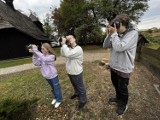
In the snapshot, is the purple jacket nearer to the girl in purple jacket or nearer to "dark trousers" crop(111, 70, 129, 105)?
the girl in purple jacket

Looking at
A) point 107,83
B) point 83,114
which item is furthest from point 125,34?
point 107,83

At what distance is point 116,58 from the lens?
382 centimetres

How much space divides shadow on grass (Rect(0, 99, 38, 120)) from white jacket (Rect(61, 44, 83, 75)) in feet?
4.42

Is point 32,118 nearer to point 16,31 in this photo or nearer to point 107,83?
point 107,83

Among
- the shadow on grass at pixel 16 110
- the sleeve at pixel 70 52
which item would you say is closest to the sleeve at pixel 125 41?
the sleeve at pixel 70 52

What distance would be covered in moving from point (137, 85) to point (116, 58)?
2.39m

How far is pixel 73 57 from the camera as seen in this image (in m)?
3.99

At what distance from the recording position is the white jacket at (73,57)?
12.7 feet

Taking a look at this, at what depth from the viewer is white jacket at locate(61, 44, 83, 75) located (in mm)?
3883

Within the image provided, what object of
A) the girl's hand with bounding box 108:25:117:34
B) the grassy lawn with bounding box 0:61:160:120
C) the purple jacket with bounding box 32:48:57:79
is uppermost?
the girl's hand with bounding box 108:25:117:34

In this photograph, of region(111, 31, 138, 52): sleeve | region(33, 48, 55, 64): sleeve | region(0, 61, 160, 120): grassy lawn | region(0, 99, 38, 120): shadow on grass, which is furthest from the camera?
region(33, 48, 55, 64): sleeve

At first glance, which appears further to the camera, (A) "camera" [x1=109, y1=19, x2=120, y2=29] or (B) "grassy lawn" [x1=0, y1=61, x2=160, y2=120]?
(B) "grassy lawn" [x1=0, y1=61, x2=160, y2=120]

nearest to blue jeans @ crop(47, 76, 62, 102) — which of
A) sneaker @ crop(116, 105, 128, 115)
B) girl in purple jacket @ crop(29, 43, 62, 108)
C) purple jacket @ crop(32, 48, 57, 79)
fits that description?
girl in purple jacket @ crop(29, 43, 62, 108)

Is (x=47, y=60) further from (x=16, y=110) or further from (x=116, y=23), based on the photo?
(x=116, y=23)
